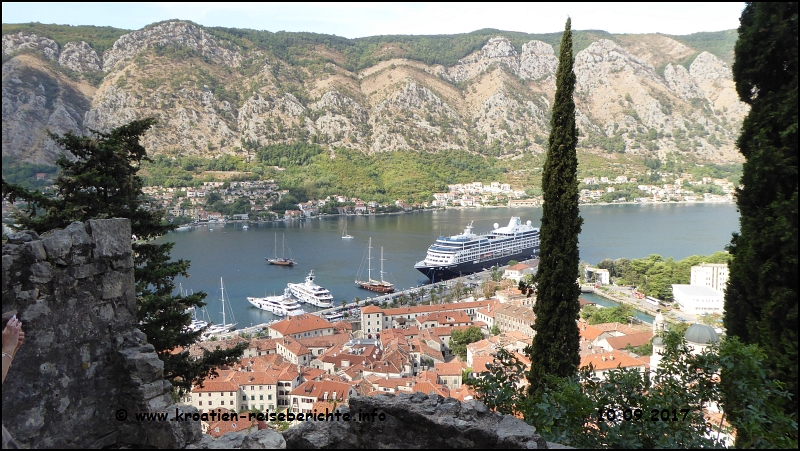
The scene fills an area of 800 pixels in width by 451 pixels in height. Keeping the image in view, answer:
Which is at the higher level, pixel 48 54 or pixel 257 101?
pixel 48 54

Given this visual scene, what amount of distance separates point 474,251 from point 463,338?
21.2 metres

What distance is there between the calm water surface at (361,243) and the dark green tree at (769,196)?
28000 millimetres

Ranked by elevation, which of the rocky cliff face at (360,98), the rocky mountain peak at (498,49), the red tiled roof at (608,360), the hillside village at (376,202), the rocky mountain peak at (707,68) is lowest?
the red tiled roof at (608,360)

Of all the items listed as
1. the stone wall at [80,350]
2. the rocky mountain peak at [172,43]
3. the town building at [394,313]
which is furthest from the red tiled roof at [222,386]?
the rocky mountain peak at [172,43]

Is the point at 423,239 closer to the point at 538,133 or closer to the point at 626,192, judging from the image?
the point at 626,192

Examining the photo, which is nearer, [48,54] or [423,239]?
[423,239]

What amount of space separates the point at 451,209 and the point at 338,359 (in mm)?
61565

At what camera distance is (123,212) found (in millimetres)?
6035

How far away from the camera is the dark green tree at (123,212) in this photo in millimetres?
5738

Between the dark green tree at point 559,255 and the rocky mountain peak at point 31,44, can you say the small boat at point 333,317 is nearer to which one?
the dark green tree at point 559,255

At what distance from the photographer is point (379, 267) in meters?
42.1

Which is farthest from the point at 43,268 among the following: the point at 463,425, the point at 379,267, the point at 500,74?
the point at 500,74

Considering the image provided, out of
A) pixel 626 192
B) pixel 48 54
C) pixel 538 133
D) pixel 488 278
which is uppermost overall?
pixel 48 54

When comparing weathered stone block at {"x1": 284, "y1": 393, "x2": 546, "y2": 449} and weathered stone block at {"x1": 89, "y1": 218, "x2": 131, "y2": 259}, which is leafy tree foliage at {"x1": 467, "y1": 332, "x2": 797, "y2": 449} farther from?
weathered stone block at {"x1": 89, "y1": 218, "x2": 131, "y2": 259}
